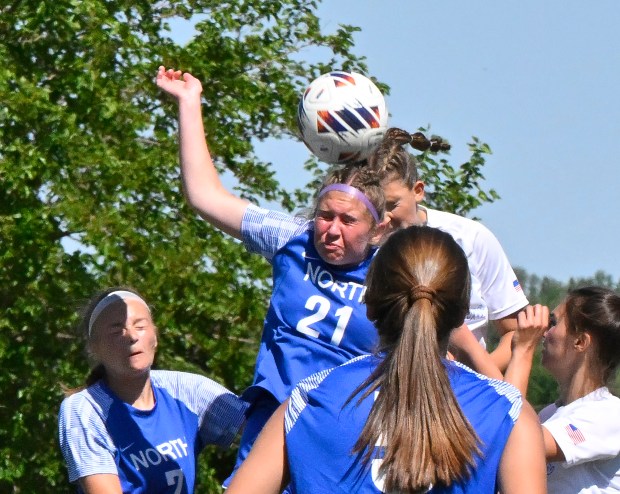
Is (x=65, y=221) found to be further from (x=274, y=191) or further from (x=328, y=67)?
(x=328, y=67)

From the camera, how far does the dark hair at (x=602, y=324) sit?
4.66 m

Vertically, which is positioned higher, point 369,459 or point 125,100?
point 125,100

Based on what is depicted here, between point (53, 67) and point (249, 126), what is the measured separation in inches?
69.9

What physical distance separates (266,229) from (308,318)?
336 mm

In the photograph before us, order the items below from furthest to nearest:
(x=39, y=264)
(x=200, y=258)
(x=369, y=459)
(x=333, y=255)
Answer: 1. (x=200, y=258)
2. (x=39, y=264)
3. (x=333, y=255)
4. (x=369, y=459)

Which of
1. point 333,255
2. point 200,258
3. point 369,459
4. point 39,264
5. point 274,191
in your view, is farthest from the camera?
point 274,191

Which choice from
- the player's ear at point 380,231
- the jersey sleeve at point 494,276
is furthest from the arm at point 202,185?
the jersey sleeve at point 494,276

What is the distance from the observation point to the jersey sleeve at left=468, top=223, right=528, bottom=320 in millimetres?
5199

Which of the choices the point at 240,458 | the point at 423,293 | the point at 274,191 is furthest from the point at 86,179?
the point at 423,293

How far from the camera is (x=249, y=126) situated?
36.7 feet

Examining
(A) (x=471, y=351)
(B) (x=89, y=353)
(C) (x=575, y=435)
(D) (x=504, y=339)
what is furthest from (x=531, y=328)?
(B) (x=89, y=353)

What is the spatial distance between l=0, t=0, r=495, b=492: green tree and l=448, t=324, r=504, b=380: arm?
5.15 meters

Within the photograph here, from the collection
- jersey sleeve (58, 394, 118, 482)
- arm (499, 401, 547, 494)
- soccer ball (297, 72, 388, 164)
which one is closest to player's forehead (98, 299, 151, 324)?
jersey sleeve (58, 394, 118, 482)

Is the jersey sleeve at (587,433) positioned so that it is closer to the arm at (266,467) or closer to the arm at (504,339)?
the arm at (504,339)
